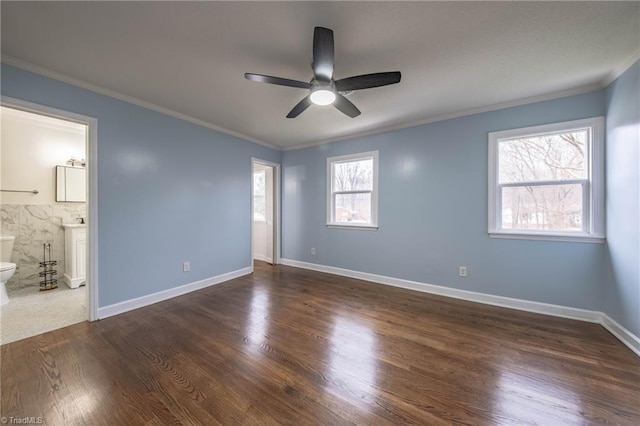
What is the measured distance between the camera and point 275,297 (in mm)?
3264

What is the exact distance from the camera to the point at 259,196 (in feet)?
18.7

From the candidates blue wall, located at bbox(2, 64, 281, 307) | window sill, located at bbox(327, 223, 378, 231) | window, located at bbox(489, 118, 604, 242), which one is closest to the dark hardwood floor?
blue wall, located at bbox(2, 64, 281, 307)

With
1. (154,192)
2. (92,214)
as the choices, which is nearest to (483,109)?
(154,192)

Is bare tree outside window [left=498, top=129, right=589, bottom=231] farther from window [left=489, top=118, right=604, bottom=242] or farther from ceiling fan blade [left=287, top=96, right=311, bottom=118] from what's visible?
ceiling fan blade [left=287, top=96, right=311, bottom=118]

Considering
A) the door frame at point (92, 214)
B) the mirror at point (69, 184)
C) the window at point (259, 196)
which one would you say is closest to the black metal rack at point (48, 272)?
the mirror at point (69, 184)

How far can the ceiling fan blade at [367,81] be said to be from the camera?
180 cm

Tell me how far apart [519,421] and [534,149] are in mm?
2849

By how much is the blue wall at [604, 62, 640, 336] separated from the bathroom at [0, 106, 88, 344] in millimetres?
5834

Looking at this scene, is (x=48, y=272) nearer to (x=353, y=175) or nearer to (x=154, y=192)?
(x=154, y=192)

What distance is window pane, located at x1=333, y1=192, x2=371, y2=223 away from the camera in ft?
13.6

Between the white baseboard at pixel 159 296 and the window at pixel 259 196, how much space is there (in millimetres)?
1751

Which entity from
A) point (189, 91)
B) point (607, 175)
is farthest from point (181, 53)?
point (607, 175)

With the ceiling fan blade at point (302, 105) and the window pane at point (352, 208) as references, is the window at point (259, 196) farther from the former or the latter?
the ceiling fan blade at point (302, 105)

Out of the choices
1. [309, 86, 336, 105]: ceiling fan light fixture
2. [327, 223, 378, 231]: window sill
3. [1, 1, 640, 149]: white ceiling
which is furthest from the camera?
[327, 223, 378, 231]: window sill
